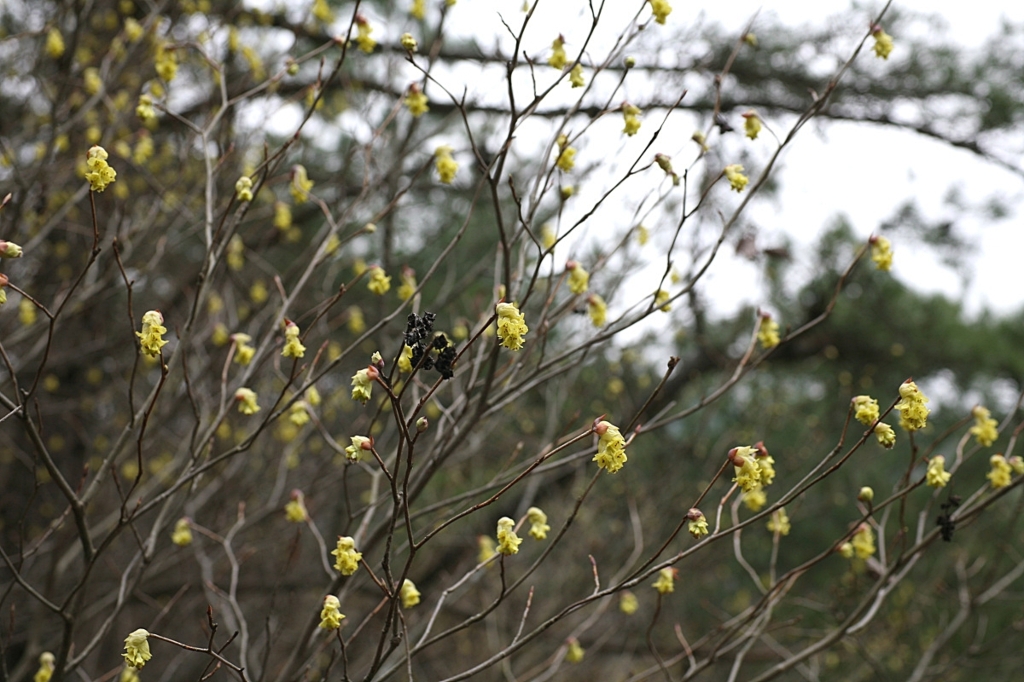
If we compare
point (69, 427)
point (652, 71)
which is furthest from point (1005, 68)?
point (69, 427)

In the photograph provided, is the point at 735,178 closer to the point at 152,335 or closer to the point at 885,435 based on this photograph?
the point at 885,435

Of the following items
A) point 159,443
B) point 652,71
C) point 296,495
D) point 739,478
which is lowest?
point 739,478

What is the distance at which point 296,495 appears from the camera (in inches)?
91.6

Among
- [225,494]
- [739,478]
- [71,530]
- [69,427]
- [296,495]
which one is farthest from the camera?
[69,427]

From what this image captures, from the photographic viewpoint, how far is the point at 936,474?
6.93 ft

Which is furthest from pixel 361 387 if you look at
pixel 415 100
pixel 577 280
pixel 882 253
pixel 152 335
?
pixel 882 253

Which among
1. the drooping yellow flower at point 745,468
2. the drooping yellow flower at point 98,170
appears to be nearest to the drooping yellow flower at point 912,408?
the drooping yellow flower at point 745,468

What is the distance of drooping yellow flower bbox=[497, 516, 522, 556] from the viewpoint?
1.67 meters

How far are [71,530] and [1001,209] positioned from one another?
5398mm

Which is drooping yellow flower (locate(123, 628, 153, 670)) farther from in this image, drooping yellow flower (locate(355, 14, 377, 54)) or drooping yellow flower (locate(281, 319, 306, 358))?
drooping yellow flower (locate(355, 14, 377, 54))

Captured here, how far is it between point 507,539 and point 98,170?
44.7 inches

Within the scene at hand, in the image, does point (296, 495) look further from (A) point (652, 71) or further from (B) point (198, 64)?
(B) point (198, 64)

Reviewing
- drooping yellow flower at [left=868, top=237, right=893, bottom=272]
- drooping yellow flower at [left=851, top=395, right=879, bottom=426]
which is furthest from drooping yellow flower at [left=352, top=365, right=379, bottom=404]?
drooping yellow flower at [left=868, top=237, right=893, bottom=272]

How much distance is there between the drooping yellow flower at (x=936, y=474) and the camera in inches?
82.2
